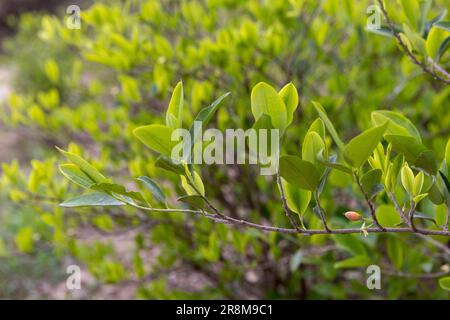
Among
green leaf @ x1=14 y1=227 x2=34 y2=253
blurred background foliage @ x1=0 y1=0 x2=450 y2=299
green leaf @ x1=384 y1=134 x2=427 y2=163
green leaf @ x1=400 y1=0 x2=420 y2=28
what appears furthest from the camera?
green leaf @ x1=14 y1=227 x2=34 y2=253

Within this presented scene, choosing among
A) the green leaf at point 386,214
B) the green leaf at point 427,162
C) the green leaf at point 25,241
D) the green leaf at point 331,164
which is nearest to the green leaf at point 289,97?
the green leaf at point 331,164

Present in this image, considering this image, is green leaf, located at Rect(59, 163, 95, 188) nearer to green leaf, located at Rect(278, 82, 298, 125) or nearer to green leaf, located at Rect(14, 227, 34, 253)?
green leaf, located at Rect(278, 82, 298, 125)

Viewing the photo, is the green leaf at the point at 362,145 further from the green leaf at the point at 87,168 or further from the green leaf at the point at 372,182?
the green leaf at the point at 87,168

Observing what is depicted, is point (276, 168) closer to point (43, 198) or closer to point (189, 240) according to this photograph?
point (43, 198)

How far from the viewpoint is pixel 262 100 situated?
795 mm

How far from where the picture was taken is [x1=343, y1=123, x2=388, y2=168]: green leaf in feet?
2.31

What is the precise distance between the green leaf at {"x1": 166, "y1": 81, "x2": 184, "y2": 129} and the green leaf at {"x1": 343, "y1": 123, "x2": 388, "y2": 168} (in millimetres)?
257

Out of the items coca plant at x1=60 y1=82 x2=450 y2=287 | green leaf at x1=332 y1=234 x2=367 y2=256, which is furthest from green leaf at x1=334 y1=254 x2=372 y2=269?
coca plant at x1=60 y1=82 x2=450 y2=287

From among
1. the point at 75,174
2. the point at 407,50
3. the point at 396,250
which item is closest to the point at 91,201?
the point at 75,174

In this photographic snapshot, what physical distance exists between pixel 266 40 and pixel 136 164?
606 mm

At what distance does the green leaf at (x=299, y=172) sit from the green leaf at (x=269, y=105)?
6 cm

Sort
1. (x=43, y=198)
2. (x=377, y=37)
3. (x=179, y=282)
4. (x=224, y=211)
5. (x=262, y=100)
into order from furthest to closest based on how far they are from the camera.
Answer: (x=179, y=282)
(x=224, y=211)
(x=377, y=37)
(x=43, y=198)
(x=262, y=100)

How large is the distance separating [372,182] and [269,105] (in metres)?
0.21

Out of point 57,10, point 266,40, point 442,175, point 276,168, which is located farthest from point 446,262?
point 57,10
